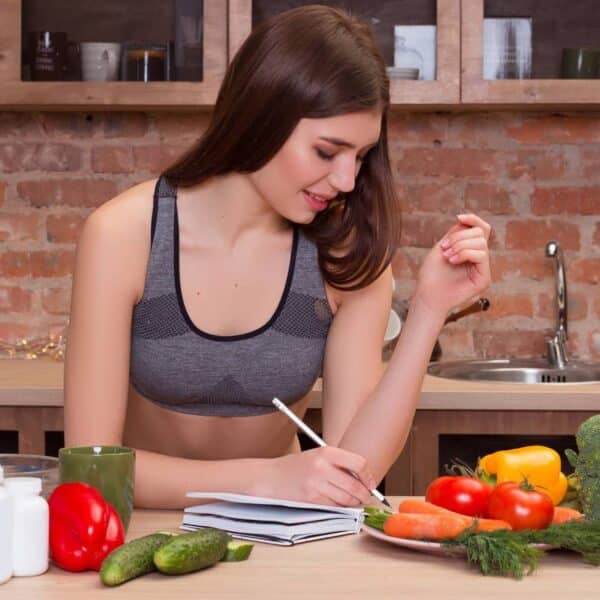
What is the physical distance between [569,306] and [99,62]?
1483 mm

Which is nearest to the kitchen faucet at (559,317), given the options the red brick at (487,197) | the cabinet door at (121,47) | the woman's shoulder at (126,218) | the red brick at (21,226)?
the red brick at (487,197)

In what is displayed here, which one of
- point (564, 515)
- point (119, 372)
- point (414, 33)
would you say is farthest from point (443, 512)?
point (414, 33)

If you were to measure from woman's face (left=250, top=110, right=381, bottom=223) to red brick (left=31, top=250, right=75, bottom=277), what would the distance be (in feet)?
5.39

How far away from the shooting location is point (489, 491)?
1438mm

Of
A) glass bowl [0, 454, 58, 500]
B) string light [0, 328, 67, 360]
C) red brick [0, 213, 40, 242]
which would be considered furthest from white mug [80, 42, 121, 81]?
glass bowl [0, 454, 58, 500]

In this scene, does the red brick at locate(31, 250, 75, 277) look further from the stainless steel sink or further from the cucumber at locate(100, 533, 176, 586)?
the cucumber at locate(100, 533, 176, 586)

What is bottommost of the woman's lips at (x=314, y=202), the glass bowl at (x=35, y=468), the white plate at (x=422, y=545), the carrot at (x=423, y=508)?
the white plate at (x=422, y=545)

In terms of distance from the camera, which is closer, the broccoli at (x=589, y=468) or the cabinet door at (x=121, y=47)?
the broccoli at (x=589, y=468)

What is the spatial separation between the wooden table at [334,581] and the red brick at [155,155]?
213 centimetres

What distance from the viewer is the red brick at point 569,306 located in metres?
3.33

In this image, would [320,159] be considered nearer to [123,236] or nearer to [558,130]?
[123,236]

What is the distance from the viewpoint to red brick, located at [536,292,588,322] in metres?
3.33

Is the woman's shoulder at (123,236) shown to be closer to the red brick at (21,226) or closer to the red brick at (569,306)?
the red brick at (21,226)

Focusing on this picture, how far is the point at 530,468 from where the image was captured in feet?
5.01
